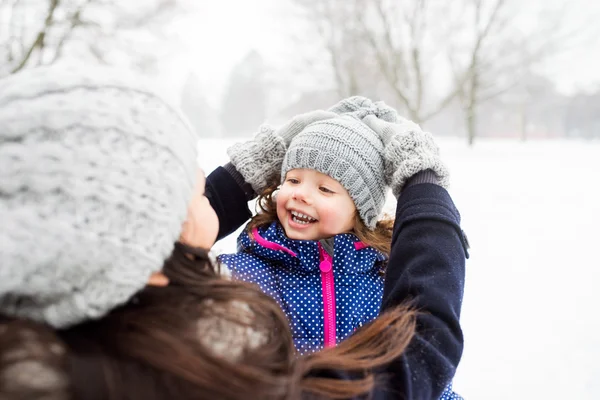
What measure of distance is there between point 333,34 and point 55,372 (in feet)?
45.2

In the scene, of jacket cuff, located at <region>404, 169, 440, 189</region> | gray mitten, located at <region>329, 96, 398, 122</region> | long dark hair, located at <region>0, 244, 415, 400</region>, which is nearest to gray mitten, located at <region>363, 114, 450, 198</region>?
jacket cuff, located at <region>404, 169, 440, 189</region>

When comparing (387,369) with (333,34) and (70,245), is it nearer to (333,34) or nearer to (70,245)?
(70,245)

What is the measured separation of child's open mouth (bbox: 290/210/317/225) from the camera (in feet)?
5.36

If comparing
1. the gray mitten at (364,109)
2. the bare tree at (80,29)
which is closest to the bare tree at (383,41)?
the bare tree at (80,29)

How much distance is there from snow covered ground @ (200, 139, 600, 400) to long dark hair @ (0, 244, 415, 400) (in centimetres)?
77

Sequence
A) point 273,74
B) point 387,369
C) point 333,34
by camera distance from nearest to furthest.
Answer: point 387,369 < point 333,34 < point 273,74

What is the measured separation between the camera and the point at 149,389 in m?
0.61

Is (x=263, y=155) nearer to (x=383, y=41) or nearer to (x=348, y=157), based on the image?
(x=348, y=157)

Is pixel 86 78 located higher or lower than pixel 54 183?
higher

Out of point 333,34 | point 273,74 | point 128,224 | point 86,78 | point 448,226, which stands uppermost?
point 86,78

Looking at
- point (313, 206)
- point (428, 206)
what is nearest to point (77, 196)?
point (428, 206)

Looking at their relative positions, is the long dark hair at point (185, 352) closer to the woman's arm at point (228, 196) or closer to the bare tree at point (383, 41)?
the woman's arm at point (228, 196)

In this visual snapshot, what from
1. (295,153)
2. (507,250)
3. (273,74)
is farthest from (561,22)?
(295,153)

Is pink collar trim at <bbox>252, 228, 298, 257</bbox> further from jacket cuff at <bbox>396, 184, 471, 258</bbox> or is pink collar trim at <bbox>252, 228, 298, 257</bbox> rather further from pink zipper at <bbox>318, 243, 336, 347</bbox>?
jacket cuff at <bbox>396, 184, 471, 258</bbox>
